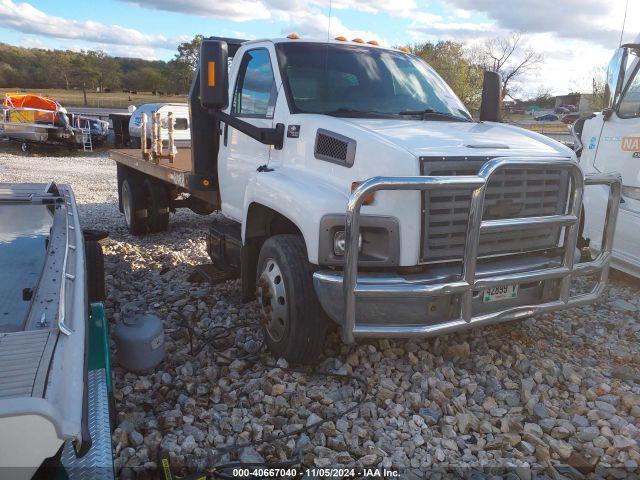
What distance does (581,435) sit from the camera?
338 centimetres

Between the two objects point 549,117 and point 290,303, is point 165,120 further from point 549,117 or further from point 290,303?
point 549,117

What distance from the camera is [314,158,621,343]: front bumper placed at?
124 inches

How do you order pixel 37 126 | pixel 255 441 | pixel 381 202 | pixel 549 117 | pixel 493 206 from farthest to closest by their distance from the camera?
pixel 549 117, pixel 37 126, pixel 493 206, pixel 381 202, pixel 255 441

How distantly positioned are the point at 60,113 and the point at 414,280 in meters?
19.5

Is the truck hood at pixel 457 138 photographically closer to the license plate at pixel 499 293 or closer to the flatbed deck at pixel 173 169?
the license plate at pixel 499 293

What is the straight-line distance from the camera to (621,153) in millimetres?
6074

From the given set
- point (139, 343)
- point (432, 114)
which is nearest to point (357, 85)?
point (432, 114)

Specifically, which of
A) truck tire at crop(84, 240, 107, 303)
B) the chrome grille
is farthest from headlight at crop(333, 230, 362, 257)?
truck tire at crop(84, 240, 107, 303)

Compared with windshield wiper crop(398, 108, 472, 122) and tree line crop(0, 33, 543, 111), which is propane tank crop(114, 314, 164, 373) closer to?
windshield wiper crop(398, 108, 472, 122)

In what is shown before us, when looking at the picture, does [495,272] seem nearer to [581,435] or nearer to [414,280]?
[414,280]

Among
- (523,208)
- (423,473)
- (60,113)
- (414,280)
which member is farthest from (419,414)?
(60,113)

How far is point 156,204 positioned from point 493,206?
5307 millimetres

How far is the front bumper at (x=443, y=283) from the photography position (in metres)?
3.15

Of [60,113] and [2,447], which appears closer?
[2,447]
